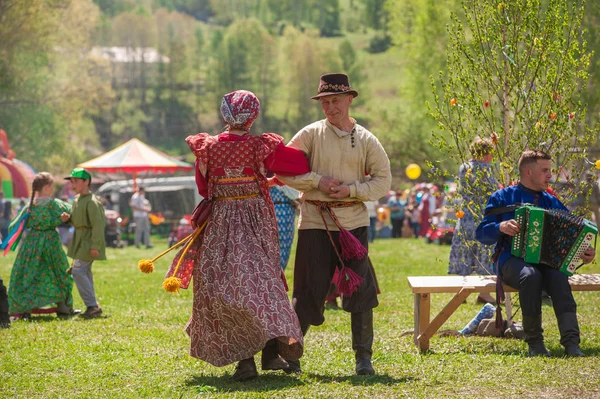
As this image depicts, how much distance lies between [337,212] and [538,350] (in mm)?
1811

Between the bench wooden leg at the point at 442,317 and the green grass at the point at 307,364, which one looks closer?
the green grass at the point at 307,364

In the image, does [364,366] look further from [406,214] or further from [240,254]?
[406,214]

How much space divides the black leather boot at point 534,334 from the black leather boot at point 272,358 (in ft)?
5.94

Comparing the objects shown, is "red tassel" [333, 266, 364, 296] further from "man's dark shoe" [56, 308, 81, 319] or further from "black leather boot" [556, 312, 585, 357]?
"man's dark shoe" [56, 308, 81, 319]

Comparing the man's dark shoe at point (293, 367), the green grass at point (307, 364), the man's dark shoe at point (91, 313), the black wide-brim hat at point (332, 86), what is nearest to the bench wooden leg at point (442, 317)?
the green grass at point (307, 364)

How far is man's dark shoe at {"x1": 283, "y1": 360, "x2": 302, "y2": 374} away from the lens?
257 inches

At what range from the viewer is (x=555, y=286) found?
7.01 meters

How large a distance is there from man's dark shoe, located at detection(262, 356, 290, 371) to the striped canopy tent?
71.2ft

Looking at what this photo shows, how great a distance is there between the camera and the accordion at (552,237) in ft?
22.6

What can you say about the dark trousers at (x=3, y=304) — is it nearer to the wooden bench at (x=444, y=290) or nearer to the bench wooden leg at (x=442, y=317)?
the wooden bench at (x=444, y=290)

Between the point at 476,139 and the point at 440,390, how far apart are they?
3.47m

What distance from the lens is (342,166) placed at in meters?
6.57

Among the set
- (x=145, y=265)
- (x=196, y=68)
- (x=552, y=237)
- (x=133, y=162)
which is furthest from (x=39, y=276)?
(x=196, y=68)

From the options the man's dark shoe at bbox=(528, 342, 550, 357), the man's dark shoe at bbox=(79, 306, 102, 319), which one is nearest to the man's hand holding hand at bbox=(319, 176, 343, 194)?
the man's dark shoe at bbox=(528, 342, 550, 357)
